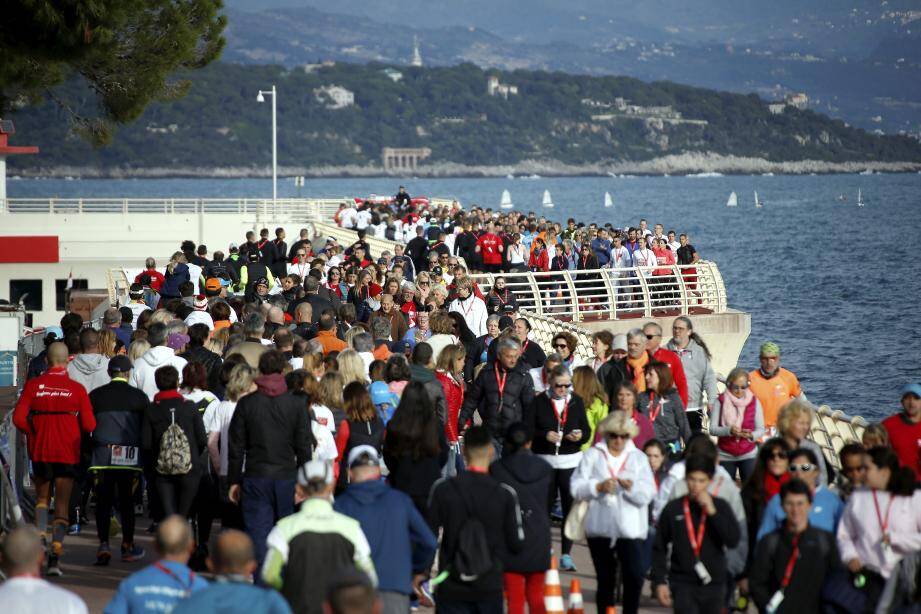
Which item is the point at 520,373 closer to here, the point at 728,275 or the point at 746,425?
the point at 746,425

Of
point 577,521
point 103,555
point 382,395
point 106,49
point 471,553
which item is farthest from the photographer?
point 106,49

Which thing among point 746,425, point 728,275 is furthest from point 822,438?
point 728,275

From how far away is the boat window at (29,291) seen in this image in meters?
36.8

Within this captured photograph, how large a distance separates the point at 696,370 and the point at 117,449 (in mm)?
5110

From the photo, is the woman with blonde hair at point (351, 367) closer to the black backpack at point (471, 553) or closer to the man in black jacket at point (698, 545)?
the black backpack at point (471, 553)

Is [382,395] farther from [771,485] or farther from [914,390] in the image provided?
[914,390]

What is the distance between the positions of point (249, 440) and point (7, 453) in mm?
3983

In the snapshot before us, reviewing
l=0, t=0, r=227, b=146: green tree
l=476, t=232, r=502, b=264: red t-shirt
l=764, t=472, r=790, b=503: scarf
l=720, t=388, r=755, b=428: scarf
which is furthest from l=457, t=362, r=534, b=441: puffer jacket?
l=476, t=232, r=502, b=264: red t-shirt

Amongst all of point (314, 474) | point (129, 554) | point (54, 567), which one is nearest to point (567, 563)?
point (129, 554)

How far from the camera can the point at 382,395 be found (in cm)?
1057

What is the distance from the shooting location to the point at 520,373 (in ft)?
37.0

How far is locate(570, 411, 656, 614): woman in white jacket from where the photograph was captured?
8.48 m

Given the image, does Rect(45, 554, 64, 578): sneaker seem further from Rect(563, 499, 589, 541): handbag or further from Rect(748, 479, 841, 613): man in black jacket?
Rect(748, 479, 841, 613): man in black jacket

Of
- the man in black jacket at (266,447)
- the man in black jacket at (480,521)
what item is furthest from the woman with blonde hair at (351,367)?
the man in black jacket at (480,521)
